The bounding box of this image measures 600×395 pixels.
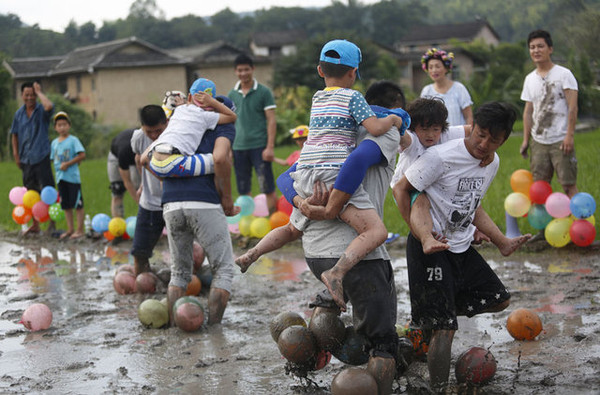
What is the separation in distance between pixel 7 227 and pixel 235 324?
867 cm

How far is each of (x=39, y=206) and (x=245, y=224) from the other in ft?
12.3

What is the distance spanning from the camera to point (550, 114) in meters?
8.78

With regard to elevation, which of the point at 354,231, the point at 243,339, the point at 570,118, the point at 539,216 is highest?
the point at 570,118

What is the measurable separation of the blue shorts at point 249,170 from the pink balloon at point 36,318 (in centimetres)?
475

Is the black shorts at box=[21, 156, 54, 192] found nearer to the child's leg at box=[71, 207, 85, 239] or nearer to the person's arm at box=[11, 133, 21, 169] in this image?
the person's arm at box=[11, 133, 21, 169]

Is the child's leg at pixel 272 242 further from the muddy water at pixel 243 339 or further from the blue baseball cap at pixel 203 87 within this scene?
the blue baseball cap at pixel 203 87

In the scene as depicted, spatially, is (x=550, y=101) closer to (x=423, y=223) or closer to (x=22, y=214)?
(x=423, y=223)

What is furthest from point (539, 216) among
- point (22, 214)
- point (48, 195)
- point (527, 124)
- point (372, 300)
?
point (22, 214)

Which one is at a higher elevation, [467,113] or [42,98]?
[42,98]

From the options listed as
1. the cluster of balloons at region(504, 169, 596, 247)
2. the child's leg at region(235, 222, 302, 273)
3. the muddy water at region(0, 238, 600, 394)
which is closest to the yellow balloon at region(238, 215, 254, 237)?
the muddy water at region(0, 238, 600, 394)

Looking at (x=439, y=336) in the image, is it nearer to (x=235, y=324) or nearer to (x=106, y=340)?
(x=235, y=324)

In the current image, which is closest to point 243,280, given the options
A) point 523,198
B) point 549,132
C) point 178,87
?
point 523,198

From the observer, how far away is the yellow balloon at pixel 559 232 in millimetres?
8516

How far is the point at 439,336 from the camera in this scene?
15.0ft
